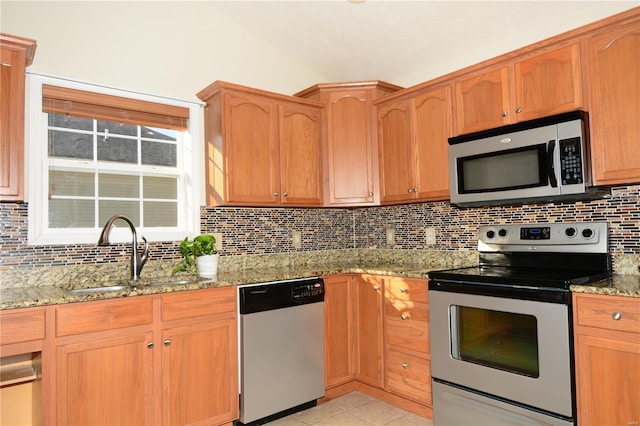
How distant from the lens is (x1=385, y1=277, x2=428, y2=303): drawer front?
2.57 metres

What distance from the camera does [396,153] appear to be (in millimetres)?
3076

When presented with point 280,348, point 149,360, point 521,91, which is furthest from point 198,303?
point 521,91

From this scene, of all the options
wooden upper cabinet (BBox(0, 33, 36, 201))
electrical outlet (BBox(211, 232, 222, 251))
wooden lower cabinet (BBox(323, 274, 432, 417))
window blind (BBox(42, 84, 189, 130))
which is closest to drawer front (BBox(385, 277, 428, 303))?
wooden lower cabinet (BBox(323, 274, 432, 417))

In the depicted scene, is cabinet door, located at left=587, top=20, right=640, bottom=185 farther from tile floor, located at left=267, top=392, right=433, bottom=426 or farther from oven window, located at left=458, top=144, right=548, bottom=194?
tile floor, located at left=267, top=392, right=433, bottom=426

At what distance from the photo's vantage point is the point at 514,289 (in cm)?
209

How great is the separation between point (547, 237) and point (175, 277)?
2302mm

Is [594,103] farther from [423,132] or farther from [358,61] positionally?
[358,61]

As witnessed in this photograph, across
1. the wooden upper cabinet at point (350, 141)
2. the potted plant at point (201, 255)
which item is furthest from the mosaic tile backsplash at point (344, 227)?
the wooden upper cabinet at point (350, 141)

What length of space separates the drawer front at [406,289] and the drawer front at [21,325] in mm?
1902

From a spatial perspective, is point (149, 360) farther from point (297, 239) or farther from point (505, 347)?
point (505, 347)

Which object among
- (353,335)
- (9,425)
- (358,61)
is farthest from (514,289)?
(9,425)

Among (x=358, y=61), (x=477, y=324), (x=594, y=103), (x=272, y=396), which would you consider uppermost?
(x=358, y=61)

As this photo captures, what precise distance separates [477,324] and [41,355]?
6.98 feet

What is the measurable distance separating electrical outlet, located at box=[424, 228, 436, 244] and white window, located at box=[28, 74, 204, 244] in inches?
66.8
